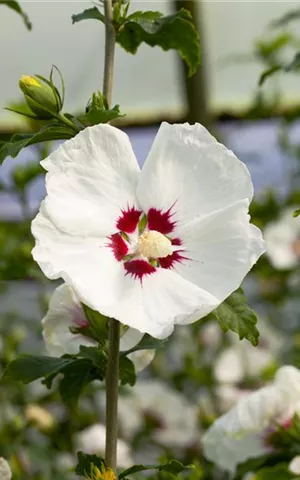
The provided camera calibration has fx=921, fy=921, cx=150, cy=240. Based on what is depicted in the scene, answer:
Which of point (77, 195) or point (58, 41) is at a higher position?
point (77, 195)

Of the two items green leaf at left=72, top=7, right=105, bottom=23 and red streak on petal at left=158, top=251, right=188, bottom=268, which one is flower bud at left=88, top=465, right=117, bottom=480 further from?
green leaf at left=72, top=7, right=105, bottom=23

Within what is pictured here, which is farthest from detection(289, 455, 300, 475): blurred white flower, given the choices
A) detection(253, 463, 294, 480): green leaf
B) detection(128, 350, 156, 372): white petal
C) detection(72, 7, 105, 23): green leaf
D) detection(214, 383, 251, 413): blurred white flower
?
detection(214, 383, 251, 413): blurred white flower

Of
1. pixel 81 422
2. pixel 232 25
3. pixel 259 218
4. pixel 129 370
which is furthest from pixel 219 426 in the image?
pixel 232 25

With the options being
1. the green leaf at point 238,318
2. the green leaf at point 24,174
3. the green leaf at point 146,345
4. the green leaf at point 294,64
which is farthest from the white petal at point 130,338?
the green leaf at point 24,174

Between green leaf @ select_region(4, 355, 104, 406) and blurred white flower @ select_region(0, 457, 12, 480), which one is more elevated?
green leaf @ select_region(4, 355, 104, 406)

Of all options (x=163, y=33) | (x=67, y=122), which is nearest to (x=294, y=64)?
(x=163, y=33)

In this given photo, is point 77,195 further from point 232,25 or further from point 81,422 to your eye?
point 232,25
